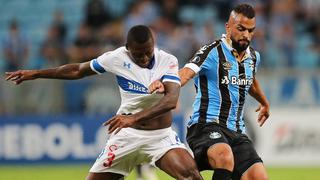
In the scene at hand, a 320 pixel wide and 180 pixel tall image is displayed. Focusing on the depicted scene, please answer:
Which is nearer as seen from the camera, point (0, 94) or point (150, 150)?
point (150, 150)

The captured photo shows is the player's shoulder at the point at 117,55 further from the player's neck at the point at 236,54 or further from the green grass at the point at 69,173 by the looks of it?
the green grass at the point at 69,173

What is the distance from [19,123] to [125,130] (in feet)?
25.9

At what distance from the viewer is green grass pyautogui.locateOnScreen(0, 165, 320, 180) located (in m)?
13.4

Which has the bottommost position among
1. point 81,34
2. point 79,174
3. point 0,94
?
point 79,174

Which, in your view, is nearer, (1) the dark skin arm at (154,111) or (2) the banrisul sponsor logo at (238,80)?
(1) the dark skin arm at (154,111)

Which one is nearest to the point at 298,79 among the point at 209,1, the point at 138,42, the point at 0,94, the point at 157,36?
the point at 157,36

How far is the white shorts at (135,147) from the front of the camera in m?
8.12

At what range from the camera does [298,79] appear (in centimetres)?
1551

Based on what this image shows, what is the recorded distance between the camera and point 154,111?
7.53 m

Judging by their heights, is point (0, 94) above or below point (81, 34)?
below

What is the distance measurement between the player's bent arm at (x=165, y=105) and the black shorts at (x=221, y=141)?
586mm

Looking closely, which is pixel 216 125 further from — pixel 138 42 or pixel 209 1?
pixel 209 1

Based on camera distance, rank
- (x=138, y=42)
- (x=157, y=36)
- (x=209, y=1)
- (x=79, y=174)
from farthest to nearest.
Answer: (x=209, y=1) < (x=157, y=36) < (x=79, y=174) < (x=138, y=42)

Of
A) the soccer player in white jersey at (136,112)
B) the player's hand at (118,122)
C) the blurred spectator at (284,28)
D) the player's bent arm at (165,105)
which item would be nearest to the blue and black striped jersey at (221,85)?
the soccer player in white jersey at (136,112)
